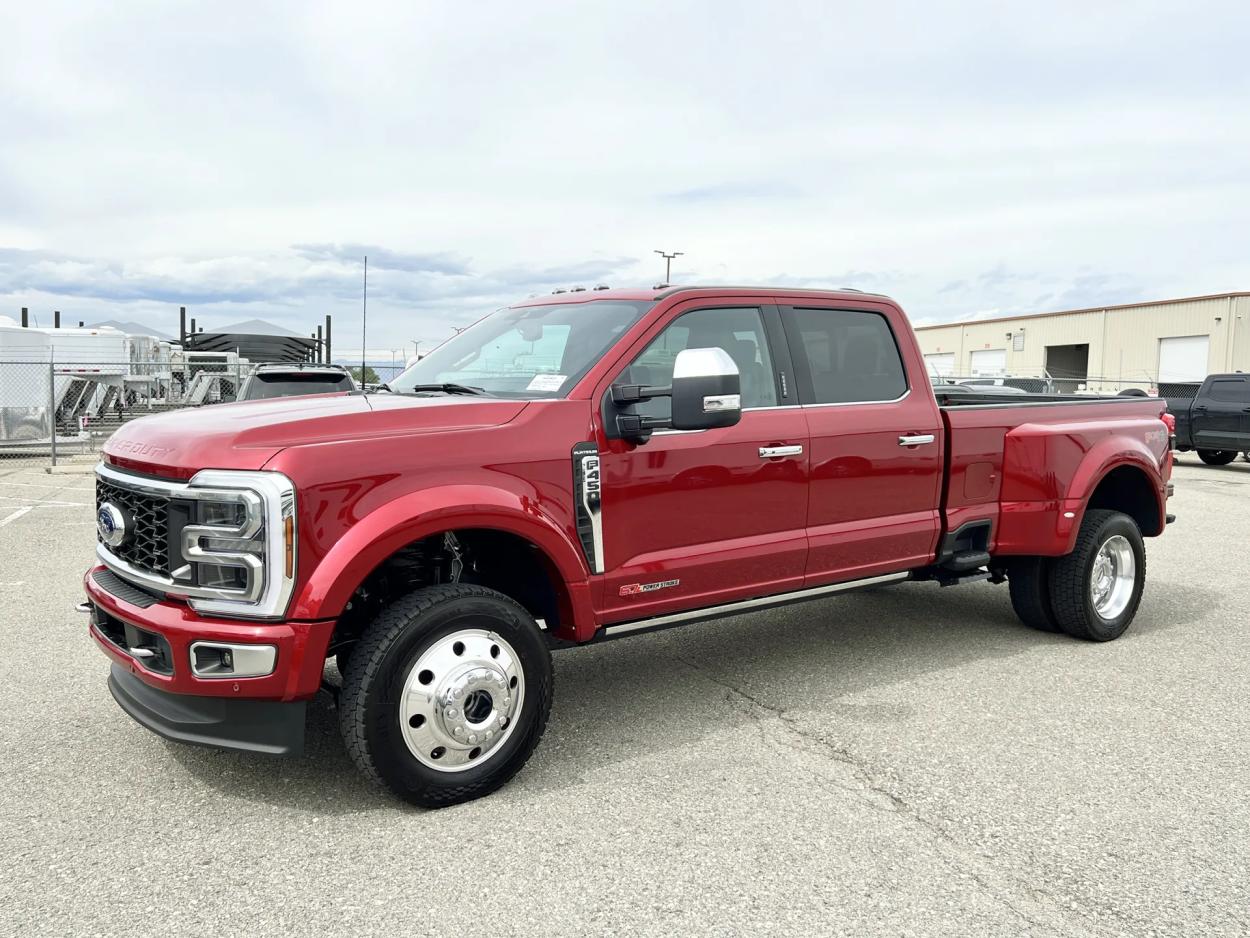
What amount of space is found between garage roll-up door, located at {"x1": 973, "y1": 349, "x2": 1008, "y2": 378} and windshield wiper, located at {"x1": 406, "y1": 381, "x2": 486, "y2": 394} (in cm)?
5055

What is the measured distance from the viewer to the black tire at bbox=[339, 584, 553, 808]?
11.0 ft

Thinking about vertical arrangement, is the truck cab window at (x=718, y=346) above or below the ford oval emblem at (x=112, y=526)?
above

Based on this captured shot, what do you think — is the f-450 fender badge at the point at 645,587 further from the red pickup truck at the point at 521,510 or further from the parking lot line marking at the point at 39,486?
the parking lot line marking at the point at 39,486

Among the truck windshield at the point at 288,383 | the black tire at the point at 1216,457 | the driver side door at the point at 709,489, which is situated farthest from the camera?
the black tire at the point at 1216,457

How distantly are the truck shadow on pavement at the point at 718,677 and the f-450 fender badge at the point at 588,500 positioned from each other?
2.78ft

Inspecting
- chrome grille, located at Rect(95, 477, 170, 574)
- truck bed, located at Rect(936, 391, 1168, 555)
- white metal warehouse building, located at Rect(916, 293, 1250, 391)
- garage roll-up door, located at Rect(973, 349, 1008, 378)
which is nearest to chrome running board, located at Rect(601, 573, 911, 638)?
truck bed, located at Rect(936, 391, 1168, 555)

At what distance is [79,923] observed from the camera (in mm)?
2785

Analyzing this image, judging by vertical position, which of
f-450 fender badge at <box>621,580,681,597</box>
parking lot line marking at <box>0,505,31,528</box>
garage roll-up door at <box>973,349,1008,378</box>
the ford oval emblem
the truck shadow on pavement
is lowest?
parking lot line marking at <box>0,505,31,528</box>

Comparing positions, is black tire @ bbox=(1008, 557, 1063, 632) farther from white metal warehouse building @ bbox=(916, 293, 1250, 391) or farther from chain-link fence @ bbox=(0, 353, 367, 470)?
white metal warehouse building @ bbox=(916, 293, 1250, 391)

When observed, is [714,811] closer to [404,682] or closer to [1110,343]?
[404,682]

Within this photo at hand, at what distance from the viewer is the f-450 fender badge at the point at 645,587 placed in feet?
13.2

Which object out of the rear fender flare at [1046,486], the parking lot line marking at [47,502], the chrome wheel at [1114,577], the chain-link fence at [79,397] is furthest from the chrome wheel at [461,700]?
the parking lot line marking at [47,502]

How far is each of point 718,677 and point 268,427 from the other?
268 cm

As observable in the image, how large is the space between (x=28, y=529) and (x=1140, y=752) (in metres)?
9.75
